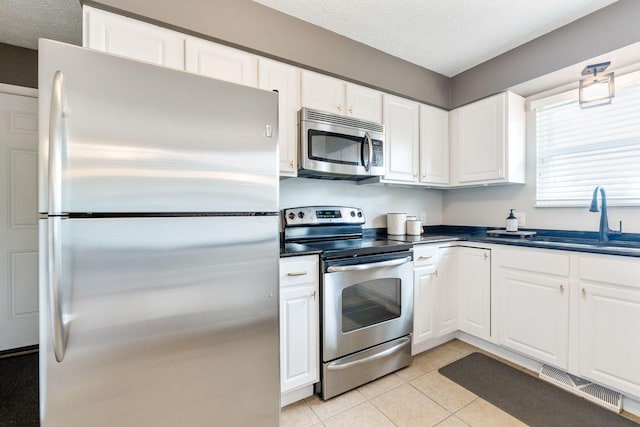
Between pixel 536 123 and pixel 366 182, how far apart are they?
164 centimetres

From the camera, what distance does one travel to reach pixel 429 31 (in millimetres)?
2043

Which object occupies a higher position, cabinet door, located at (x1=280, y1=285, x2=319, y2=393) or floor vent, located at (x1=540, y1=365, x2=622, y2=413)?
cabinet door, located at (x1=280, y1=285, x2=319, y2=393)

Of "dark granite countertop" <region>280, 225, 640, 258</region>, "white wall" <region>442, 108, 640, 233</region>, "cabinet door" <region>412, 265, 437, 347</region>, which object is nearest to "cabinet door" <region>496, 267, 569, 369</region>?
"dark granite countertop" <region>280, 225, 640, 258</region>

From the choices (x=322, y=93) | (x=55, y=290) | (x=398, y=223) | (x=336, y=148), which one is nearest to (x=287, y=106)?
A: (x=322, y=93)

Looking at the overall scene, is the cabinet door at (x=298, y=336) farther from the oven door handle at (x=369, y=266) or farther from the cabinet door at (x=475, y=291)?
the cabinet door at (x=475, y=291)

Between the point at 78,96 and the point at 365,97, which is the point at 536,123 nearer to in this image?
the point at 365,97

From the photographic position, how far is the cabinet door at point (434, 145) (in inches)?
102

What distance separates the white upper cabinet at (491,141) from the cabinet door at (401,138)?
496 mm

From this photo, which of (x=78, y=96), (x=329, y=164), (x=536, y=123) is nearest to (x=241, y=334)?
(x=78, y=96)

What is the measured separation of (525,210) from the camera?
97.3 inches

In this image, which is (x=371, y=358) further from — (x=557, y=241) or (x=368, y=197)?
(x=557, y=241)

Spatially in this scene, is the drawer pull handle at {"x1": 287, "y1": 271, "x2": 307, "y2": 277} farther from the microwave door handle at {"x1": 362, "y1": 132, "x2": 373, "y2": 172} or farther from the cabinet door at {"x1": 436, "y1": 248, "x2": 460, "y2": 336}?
the cabinet door at {"x1": 436, "y1": 248, "x2": 460, "y2": 336}

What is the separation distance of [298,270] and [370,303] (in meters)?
0.63

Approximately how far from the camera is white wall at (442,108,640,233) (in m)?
2.00
